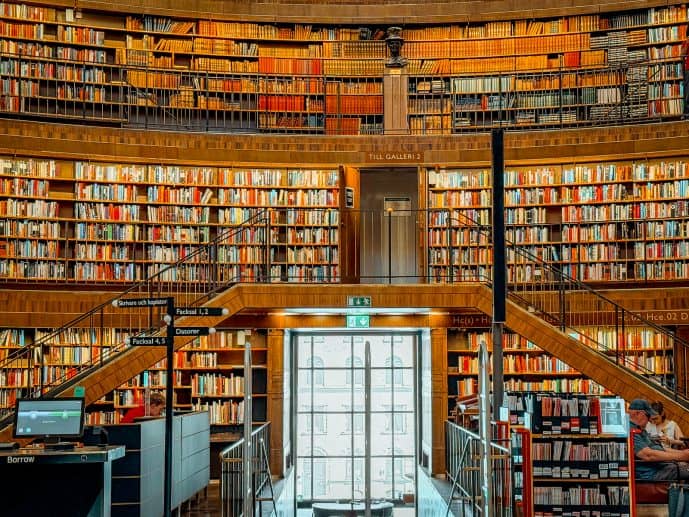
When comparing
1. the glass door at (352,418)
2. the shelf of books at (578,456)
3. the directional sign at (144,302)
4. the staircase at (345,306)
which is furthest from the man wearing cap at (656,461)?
the glass door at (352,418)

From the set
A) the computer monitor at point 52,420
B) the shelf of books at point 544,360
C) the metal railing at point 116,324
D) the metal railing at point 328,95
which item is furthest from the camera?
the metal railing at point 328,95

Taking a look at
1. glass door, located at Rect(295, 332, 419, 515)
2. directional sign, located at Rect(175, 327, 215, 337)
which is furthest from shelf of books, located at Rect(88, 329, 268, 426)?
directional sign, located at Rect(175, 327, 215, 337)

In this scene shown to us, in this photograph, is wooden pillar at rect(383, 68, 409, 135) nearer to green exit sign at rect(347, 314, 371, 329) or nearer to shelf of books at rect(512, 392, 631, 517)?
green exit sign at rect(347, 314, 371, 329)

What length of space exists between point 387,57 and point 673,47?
3.84 metres

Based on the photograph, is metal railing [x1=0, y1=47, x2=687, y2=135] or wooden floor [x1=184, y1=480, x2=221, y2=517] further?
metal railing [x1=0, y1=47, x2=687, y2=135]

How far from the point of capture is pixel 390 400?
15.5 metres

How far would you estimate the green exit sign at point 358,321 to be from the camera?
12914mm

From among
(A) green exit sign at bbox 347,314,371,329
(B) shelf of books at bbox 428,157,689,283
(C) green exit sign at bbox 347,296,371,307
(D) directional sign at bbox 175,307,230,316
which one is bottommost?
(D) directional sign at bbox 175,307,230,316

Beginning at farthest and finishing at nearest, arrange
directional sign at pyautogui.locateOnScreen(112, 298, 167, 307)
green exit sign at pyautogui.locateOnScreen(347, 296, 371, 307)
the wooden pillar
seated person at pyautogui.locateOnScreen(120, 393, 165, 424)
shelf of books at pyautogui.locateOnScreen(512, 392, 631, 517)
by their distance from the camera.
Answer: the wooden pillar
green exit sign at pyautogui.locateOnScreen(347, 296, 371, 307)
seated person at pyautogui.locateOnScreen(120, 393, 165, 424)
shelf of books at pyautogui.locateOnScreen(512, 392, 631, 517)
directional sign at pyautogui.locateOnScreen(112, 298, 167, 307)

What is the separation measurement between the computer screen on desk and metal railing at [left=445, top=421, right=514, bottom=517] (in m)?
3.12

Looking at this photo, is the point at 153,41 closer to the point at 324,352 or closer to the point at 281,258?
the point at 281,258

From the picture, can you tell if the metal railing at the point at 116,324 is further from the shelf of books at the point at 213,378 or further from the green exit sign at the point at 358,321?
the green exit sign at the point at 358,321

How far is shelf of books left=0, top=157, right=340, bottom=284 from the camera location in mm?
12828

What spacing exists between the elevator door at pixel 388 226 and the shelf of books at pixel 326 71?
0.69 m
